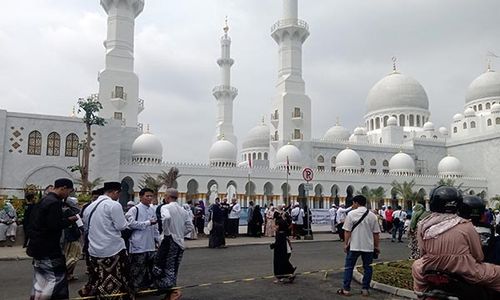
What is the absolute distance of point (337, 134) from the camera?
54844 millimetres

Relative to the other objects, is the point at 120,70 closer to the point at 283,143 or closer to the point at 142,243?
the point at 283,143

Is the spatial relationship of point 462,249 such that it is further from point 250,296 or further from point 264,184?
point 264,184

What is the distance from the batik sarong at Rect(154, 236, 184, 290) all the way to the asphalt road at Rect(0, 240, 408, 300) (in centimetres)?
59

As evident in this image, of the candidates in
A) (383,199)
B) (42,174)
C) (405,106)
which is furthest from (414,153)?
(42,174)

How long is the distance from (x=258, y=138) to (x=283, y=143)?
11879 mm

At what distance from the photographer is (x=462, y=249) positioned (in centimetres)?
362

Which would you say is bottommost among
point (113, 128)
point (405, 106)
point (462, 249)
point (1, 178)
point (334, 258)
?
point (334, 258)

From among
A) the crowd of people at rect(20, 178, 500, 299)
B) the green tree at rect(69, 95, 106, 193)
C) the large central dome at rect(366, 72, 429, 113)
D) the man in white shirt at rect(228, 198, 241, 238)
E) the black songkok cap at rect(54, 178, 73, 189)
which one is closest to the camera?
the crowd of people at rect(20, 178, 500, 299)

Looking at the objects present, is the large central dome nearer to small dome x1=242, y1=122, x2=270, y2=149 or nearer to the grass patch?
small dome x1=242, y1=122, x2=270, y2=149

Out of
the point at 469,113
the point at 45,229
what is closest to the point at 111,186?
the point at 45,229

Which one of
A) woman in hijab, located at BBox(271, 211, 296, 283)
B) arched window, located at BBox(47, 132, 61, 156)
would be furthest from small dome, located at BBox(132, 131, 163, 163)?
woman in hijab, located at BBox(271, 211, 296, 283)

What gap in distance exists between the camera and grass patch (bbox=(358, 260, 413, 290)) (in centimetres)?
764

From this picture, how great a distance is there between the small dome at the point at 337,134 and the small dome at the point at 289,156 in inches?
637

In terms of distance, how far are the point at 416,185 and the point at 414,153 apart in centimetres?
760
